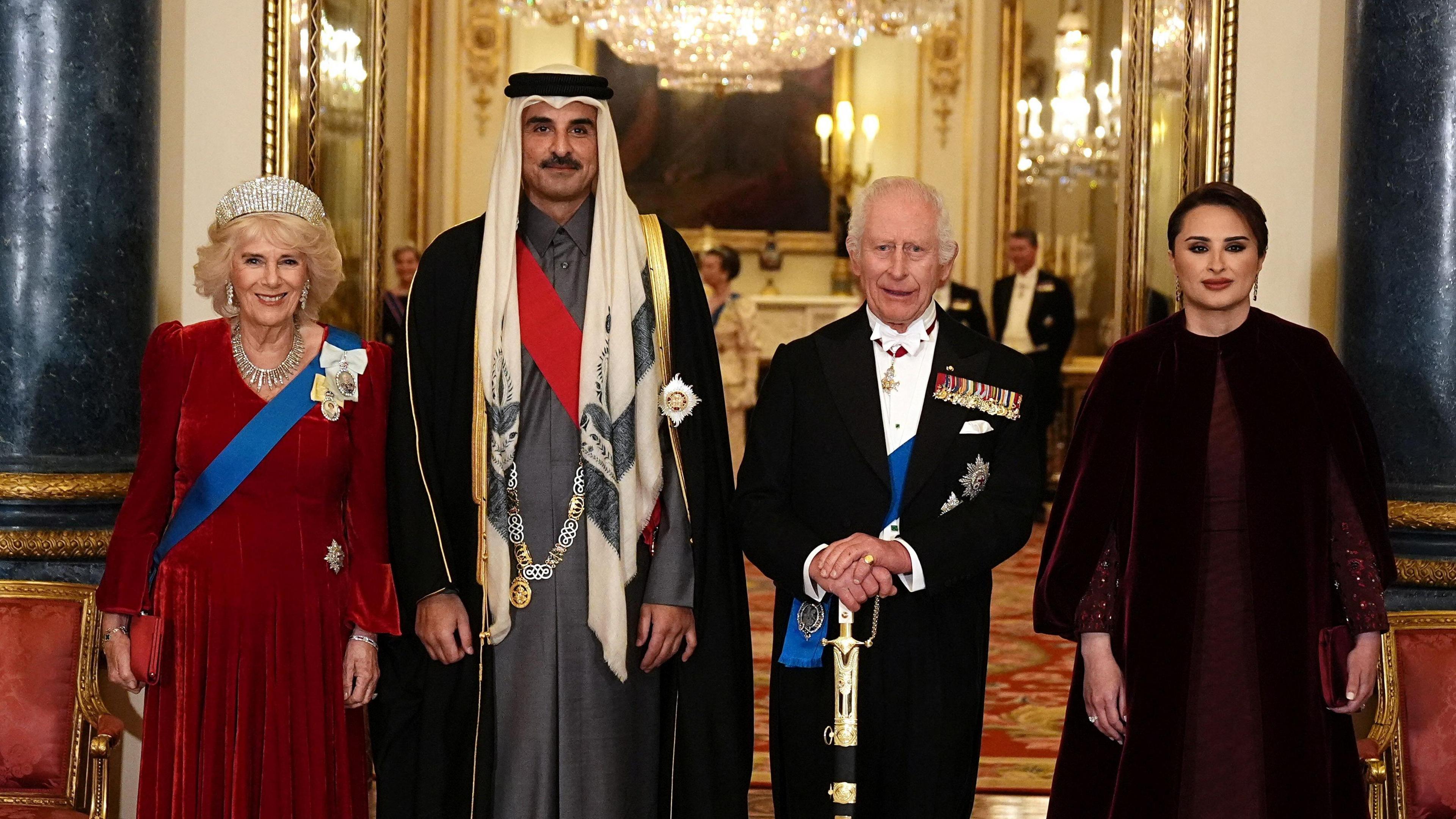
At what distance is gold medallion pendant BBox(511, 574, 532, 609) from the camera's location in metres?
2.96

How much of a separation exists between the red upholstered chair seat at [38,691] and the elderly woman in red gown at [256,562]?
0.43 m

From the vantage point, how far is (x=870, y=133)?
12.6 meters

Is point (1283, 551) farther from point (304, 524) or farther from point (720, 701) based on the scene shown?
point (304, 524)

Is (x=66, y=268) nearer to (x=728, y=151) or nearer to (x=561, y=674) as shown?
(x=561, y=674)

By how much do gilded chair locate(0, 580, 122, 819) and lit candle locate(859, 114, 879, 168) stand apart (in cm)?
993

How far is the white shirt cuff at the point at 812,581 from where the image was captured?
278cm

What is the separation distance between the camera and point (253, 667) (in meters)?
2.86

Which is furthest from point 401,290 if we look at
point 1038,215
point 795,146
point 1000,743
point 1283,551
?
point 1283,551

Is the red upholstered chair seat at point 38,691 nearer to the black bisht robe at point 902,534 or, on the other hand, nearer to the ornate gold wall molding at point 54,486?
the ornate gold wall molding at point 54,486

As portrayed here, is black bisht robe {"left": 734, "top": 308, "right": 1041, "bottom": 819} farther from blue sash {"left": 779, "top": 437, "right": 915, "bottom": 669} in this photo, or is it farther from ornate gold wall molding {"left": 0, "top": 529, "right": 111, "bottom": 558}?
ornate gold wall molding {"left": 0, "top": 529, "right": 111, "bottom": 558}

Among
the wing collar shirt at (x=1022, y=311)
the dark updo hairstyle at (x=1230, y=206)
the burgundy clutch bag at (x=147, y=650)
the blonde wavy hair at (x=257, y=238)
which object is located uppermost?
the wing collar shirt at (x=1022, y=311)

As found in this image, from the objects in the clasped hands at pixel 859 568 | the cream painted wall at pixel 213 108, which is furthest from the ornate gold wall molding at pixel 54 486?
the clasped hands at pixel 859 568

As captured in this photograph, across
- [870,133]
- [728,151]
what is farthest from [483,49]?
[870,133]

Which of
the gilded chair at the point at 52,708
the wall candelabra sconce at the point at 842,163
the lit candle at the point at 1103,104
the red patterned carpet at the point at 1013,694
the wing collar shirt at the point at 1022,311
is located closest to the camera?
the gilded chair at the point at 52,708
